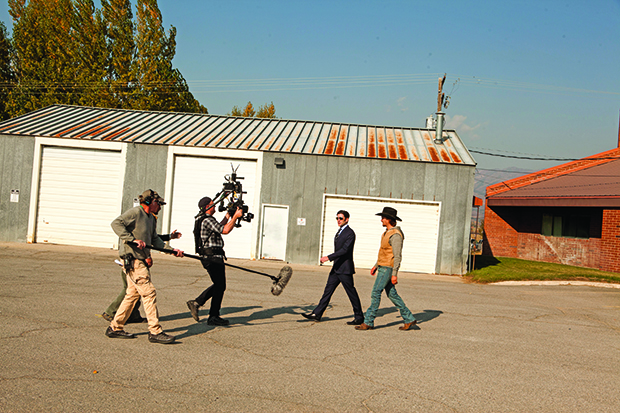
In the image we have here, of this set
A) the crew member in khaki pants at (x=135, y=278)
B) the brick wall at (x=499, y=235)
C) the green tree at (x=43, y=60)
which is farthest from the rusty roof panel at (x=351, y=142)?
the green tree at (x=43, y=60)

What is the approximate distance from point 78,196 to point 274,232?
8012 mm

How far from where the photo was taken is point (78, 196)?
19359 mm

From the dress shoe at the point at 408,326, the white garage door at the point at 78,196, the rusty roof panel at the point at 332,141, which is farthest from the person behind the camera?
the white garage door at the point at 78,196

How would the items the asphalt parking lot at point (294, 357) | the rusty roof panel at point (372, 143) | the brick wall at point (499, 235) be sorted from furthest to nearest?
the brick wall at point (499, 235)
the rusty roof panel at point (372, 143)
the asphalt parking lot at point (294, 357)

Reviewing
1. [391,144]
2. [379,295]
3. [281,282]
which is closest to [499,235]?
[391,144]

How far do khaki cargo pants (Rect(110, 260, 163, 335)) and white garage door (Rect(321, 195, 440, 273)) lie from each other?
1229cm

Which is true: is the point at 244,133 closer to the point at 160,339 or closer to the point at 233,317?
the point at 233,317

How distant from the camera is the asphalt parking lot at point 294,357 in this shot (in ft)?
14.9

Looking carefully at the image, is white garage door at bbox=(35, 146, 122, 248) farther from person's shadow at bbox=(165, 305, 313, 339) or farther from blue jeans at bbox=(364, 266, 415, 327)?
blue jeans at bbox=(364, 266, 415, 327)

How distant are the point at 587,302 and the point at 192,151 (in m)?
14.1

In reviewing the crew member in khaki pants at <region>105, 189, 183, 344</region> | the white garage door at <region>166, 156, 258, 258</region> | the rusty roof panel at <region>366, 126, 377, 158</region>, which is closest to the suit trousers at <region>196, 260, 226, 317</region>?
the crew member in khaki pants at <region>105, 189, 183, 344</region>

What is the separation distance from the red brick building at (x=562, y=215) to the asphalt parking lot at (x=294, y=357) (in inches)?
410

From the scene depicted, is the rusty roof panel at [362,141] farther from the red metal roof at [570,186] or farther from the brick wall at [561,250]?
the brick wall at [561,250]

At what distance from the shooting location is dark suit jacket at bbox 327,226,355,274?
7.95 metres
